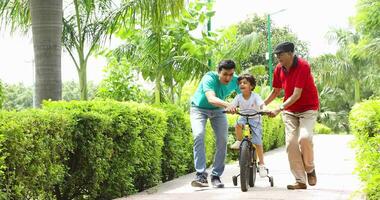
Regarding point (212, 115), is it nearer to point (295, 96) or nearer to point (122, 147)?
point (122, 147)

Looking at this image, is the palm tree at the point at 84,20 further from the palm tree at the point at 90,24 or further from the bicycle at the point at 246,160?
the bicycle at the point at 246,160

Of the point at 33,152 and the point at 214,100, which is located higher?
the point at 214,100

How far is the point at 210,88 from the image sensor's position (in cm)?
899

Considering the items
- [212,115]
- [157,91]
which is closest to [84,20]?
[157,91]

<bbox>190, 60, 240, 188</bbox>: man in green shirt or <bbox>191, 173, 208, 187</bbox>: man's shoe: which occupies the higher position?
<bbox>190, 60, 240, 188</bbox>: man in green shirt

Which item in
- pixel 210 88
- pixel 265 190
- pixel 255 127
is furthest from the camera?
pixel 255 127

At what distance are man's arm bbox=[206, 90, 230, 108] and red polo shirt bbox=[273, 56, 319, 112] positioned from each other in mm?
804

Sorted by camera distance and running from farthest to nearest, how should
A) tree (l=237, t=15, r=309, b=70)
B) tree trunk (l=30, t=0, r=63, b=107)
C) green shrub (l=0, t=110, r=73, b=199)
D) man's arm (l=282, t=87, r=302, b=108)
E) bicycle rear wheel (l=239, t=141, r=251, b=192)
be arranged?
tree (l=237, t=15, r=309, b=70) → tree trunk (l=30, t=0, r=63, b=107) → bicycle rear wheel (l=239, t=141, r=251, b=192) → man's arm (l=282, t=87, r=302, b=108) → green shrub (l=0, t=110, r=73, b=199)

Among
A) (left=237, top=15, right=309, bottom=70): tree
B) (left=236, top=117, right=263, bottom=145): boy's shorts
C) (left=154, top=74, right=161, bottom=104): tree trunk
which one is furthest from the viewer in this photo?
(left=237, top=15, right=309, bottom=70): tree

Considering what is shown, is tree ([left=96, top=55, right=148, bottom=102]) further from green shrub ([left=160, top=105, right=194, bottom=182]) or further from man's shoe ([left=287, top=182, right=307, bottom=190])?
man's shoe ([left=287, top=182, right=307, bottom=190])

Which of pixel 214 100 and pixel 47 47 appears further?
pixel 47 47

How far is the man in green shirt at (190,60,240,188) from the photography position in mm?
9023

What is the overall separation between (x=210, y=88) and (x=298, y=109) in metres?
1.24

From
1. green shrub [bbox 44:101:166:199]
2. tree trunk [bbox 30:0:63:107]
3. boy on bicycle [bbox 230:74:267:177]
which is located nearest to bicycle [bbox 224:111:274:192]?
boy on bicycle [bbox 230:74:267:177]
